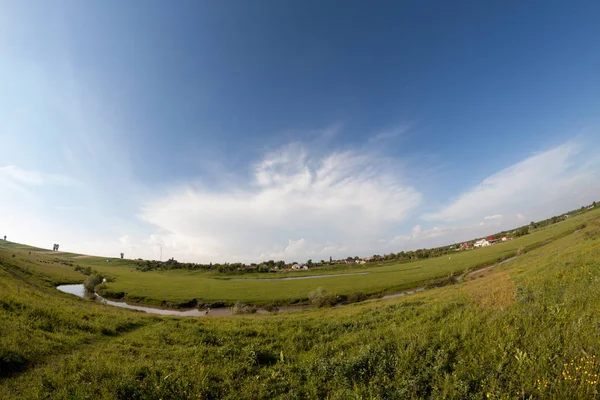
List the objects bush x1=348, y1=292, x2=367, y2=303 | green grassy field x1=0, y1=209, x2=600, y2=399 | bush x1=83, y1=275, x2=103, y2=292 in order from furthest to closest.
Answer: bush x1=83, y1=275, x2=103, y2=292 → bush x1=348, y1=292, x2=367, y2=303 → green grassy field x1=0, y1=209, x2=600, y2=399

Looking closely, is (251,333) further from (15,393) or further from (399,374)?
(399,374)

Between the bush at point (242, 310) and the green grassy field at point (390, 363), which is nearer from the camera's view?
the green grassy field at point (390, 363)

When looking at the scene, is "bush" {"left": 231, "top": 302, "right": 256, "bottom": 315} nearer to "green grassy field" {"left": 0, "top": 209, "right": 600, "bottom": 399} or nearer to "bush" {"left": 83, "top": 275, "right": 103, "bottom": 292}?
"green grassy field" {"left": 0, "top": 209, "right": 600, "bottom": 399}

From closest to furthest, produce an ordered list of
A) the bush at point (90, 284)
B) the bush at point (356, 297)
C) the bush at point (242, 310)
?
the bush at point (242, 310)
the bush at point (356, 297)
the bush at point (90, 284)

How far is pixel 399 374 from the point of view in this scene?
21.8ft

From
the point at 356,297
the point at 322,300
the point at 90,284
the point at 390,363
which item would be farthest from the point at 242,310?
the point at 90,284

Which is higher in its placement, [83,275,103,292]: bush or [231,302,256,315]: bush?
[83,275,103,292]: bush

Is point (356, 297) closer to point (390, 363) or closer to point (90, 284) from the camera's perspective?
point (390, 363)

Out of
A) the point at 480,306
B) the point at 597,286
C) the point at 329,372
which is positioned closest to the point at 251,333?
the point at 329,372

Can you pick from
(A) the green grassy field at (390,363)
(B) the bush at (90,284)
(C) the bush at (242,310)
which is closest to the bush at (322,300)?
(C) the bush at (242,310)

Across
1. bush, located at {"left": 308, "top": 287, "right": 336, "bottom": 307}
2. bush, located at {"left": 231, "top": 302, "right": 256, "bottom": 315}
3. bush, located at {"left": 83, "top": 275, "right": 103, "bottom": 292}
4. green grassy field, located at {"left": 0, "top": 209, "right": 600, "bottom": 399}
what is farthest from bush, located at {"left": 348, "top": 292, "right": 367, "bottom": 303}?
bush, located at {"left": 83, "top": 275, "right": 103, "bottom": 292}

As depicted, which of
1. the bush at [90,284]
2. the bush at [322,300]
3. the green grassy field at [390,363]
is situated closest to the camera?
the green grassy field at [390,363]

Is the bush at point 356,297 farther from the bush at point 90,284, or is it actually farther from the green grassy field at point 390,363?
the bush at point 90,284

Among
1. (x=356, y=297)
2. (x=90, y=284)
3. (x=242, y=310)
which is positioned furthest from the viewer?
(x=90, y=284)
